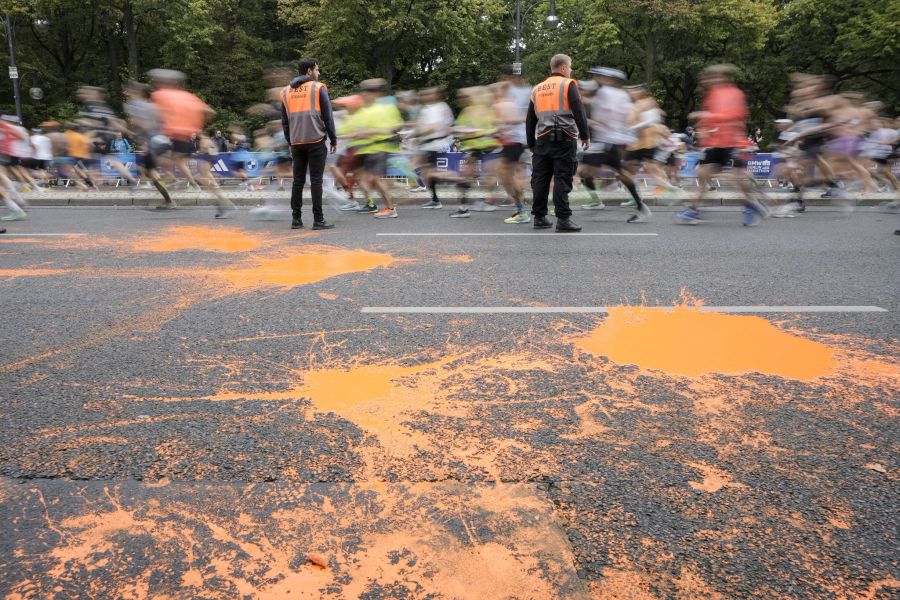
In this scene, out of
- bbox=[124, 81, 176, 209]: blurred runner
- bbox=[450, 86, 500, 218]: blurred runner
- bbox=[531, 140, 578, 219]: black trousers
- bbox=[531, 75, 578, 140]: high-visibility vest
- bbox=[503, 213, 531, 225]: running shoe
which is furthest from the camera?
bbox=[450, 86, 500, 218]: blurred runner

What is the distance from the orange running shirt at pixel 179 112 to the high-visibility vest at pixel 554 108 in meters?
5.09

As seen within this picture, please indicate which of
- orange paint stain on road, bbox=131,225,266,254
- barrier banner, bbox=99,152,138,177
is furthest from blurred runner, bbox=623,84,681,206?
barrier banner, bbox=99,152,138,177

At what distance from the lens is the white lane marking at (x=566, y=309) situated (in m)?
4.98

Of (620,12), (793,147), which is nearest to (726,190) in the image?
(793,147)

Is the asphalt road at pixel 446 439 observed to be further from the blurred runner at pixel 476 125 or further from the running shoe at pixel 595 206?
the running shoe at pixel 595 206

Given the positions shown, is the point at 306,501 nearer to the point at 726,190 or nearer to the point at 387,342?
the point at 387,342

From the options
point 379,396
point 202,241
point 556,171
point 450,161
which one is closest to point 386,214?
point 556,171

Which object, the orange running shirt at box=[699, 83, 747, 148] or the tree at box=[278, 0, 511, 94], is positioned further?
the tree at box=[278, 0, 511, 94]

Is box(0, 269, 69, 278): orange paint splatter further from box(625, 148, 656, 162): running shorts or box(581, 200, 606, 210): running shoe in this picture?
box(581, 200, 606, 210): running shoe

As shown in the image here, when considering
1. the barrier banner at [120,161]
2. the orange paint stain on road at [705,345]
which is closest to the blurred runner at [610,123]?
the orange paint stain on road at [705,345]

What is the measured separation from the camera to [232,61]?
38.3 metres

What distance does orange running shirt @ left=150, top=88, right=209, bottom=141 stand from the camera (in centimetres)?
1070

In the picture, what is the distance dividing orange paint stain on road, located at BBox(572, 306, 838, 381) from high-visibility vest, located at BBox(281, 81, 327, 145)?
555 cm

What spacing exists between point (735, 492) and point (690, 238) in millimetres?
6672
